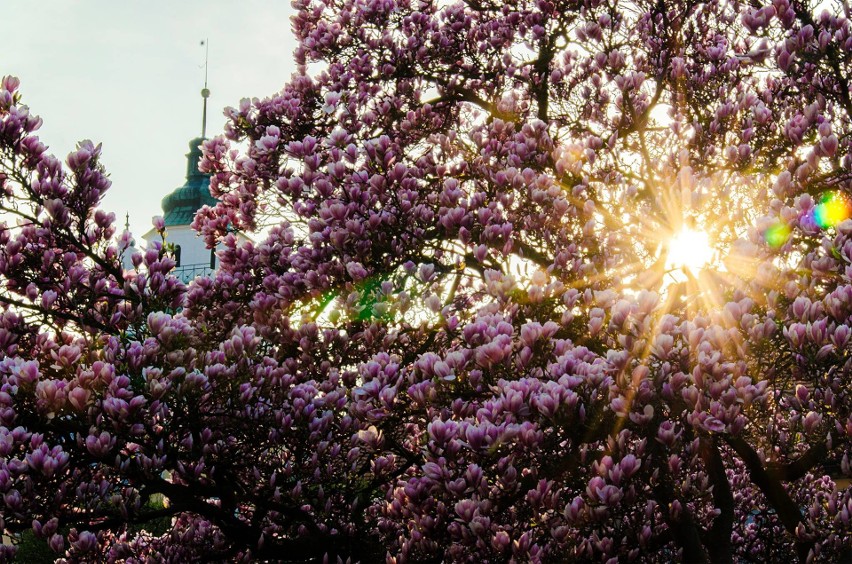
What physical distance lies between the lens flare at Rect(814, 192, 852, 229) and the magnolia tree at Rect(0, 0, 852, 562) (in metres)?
0.03

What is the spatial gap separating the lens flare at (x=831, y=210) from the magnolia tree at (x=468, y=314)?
0.03 meters

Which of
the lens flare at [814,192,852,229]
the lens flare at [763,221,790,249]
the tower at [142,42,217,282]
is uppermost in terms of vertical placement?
the tower at [142,42,217,282]

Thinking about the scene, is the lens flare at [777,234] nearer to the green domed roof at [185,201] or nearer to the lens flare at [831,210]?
the lens flare at [831,210]

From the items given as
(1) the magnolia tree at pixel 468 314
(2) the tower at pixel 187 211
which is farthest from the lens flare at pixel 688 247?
(2) the tower at pixel 187 211

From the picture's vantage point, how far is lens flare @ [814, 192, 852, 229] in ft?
16.1

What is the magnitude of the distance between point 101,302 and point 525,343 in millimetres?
3631

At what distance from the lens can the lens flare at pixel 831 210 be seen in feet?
16.1

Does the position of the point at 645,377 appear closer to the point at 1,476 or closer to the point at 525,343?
the point at 525,343

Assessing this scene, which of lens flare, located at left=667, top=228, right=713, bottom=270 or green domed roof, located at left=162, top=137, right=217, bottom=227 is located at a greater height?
green domed roof, located at left=162, top=137, right=217, bottom=227

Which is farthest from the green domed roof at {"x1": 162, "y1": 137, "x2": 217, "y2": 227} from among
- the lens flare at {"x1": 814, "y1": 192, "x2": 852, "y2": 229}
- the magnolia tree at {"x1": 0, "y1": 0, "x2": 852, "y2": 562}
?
the lens flare at {"x1": 814, "y1": 192, "x2": 852, "y2": 229}

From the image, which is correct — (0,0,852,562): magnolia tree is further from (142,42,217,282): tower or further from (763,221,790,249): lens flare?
(142,42,217,282): tower

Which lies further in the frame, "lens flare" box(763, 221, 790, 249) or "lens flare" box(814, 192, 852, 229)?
"lens flare" box(814, 192, 852, 229)

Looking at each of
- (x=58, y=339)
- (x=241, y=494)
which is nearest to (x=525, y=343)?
(x=241, y=494)

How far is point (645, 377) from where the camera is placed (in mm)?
4074
